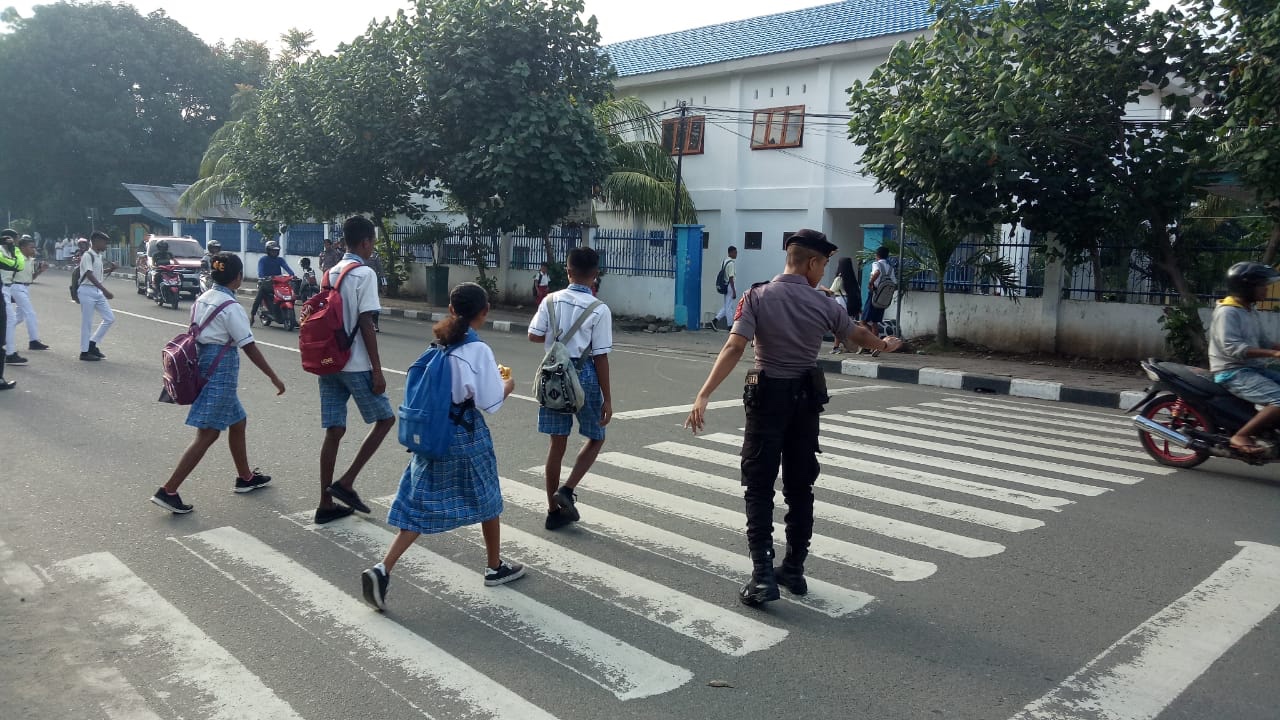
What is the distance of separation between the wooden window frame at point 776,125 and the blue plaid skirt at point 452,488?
61.3 feet

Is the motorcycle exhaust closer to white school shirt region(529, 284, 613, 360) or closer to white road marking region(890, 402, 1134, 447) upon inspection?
white road marking region(890, 402, 1134, 447)

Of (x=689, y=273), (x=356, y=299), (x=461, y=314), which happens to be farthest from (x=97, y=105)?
(x=461, y=314)

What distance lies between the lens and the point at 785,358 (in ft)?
14.5

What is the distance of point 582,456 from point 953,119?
9.35 m

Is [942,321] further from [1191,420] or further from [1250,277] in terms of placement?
[1250,277]

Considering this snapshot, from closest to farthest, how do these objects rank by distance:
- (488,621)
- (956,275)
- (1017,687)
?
1. (1017,687)
2. (488,621)
3. (956,275)

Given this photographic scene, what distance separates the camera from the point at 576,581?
4734 millimetres

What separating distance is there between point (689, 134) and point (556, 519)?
66.1 feet

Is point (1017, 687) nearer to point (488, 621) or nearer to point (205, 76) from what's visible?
point (488, 621)

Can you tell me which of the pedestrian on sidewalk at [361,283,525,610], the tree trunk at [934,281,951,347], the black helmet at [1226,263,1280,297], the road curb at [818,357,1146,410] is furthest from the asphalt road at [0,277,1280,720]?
the tree trunk at [934,281,951,347]

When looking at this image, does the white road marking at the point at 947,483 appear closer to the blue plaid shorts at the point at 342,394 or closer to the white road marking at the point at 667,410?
the white road marking at the point at 667,410

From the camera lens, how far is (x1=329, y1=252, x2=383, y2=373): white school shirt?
5.56 m

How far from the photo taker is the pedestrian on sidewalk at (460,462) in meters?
Answer: 4.35

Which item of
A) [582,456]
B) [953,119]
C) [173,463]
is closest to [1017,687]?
[582,456]
